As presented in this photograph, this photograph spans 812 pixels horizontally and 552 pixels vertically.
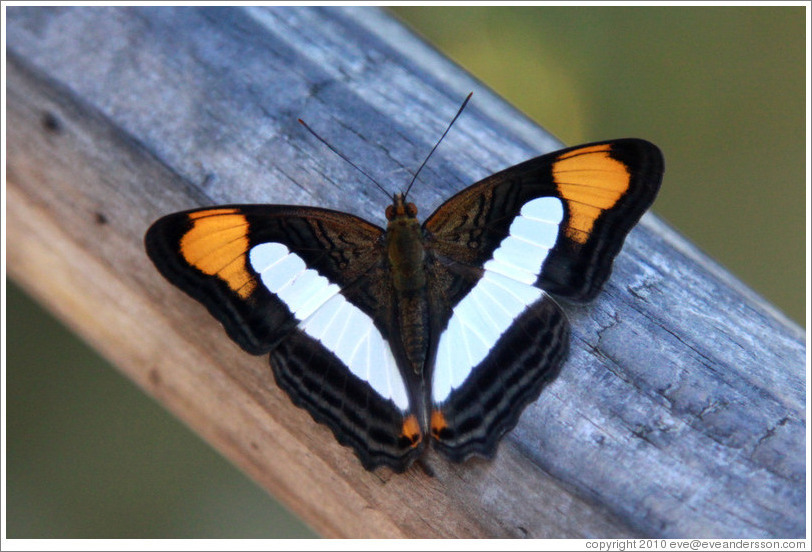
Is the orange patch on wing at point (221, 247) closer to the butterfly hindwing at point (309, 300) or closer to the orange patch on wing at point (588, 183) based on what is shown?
the butterfly hindwing at point (309, 300)

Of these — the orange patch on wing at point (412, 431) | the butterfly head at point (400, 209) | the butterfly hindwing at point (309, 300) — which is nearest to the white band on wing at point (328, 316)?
the butterfly hindwing at point (309, 300)

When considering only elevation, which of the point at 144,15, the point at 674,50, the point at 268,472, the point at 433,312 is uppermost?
the point at 674,50

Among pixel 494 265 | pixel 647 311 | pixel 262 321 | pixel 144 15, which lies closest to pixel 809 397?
pixel 647 311

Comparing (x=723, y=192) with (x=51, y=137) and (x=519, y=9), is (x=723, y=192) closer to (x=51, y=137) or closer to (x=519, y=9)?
(x=519, y=9)

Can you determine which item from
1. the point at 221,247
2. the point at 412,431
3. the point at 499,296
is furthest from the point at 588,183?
the point at 221,247

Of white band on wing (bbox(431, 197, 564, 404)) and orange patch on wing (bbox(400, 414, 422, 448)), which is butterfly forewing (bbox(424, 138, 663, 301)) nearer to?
white band on wing (bbox(431, 197, 564, 404))

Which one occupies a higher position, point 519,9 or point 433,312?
point 519,9

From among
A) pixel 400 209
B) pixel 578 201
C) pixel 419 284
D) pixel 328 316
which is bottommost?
pixel 328 316

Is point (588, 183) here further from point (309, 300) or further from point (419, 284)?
point (309, 300)
